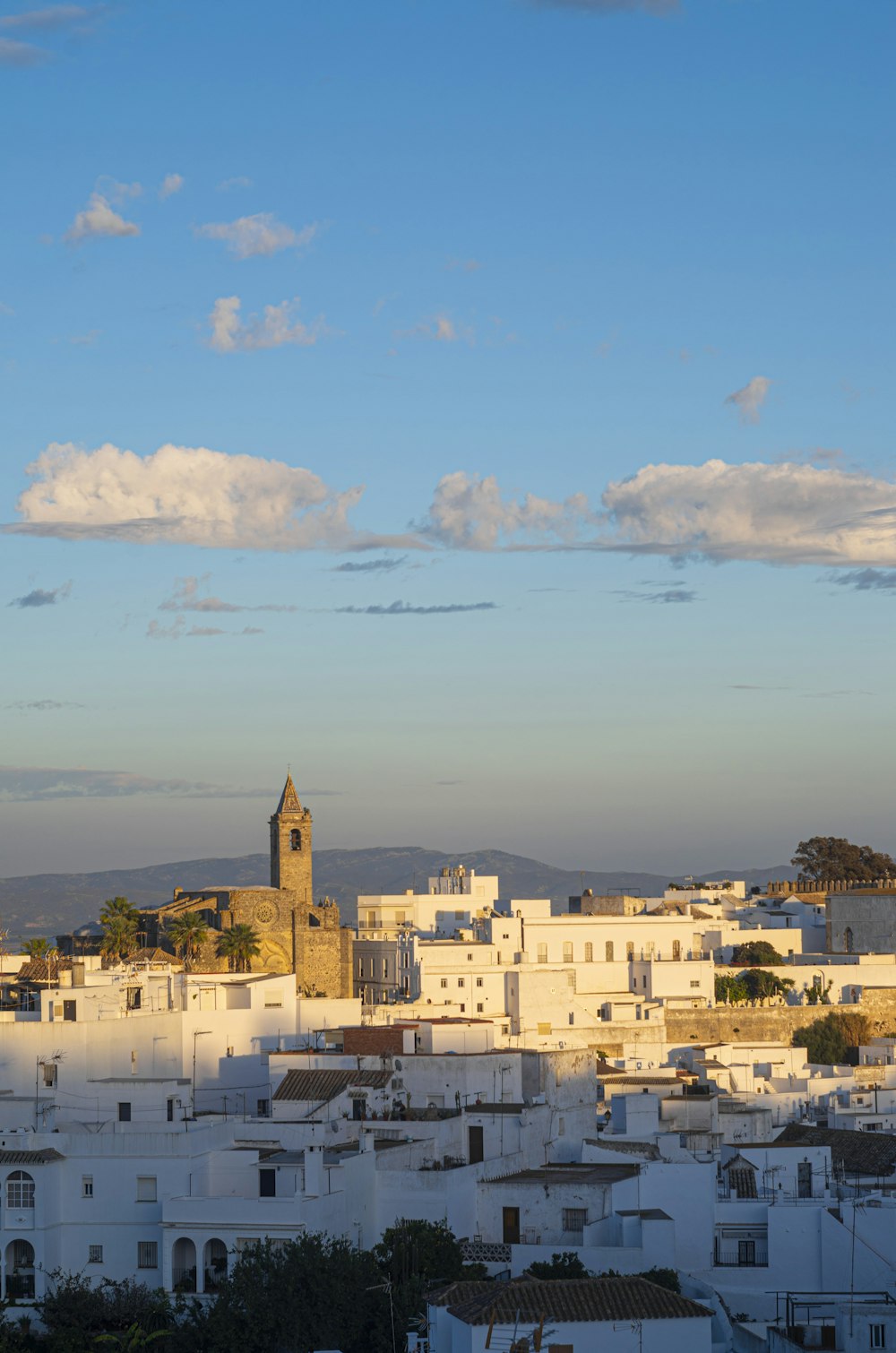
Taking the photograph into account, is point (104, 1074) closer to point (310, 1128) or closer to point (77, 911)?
point (310, 1128)

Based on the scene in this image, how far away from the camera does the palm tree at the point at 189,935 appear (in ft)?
232

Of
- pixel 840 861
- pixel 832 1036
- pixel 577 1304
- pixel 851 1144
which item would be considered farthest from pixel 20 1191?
pixel 840 861

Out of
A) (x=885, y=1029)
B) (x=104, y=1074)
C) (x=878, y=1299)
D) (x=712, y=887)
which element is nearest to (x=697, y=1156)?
(x=878, y=1299)

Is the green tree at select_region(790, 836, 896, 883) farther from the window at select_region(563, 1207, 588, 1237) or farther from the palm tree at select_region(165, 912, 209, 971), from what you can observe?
the window at select_region(563, 1207, 588, 1237)

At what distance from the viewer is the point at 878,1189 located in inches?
1551

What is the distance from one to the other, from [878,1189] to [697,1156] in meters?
3.74

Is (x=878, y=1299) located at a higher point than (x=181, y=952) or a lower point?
lower

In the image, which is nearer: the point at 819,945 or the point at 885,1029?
the point at 885,1029

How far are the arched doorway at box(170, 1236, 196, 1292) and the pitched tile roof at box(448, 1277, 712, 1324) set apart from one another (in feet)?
21.0

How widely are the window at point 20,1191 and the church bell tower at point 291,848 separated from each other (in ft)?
126

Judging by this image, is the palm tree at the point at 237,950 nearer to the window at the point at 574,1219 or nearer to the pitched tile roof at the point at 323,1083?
the pitched tile roof at the point at 323,1083

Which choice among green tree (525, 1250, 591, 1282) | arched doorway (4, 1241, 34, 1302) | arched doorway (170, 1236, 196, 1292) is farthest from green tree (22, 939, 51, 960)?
Answer: green tree (525, 1250, 591, 1282)

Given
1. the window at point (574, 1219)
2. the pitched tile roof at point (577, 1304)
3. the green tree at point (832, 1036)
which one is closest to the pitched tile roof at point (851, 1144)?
the window at point (574, 1219)

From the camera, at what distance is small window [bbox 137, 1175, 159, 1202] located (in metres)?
37.6
